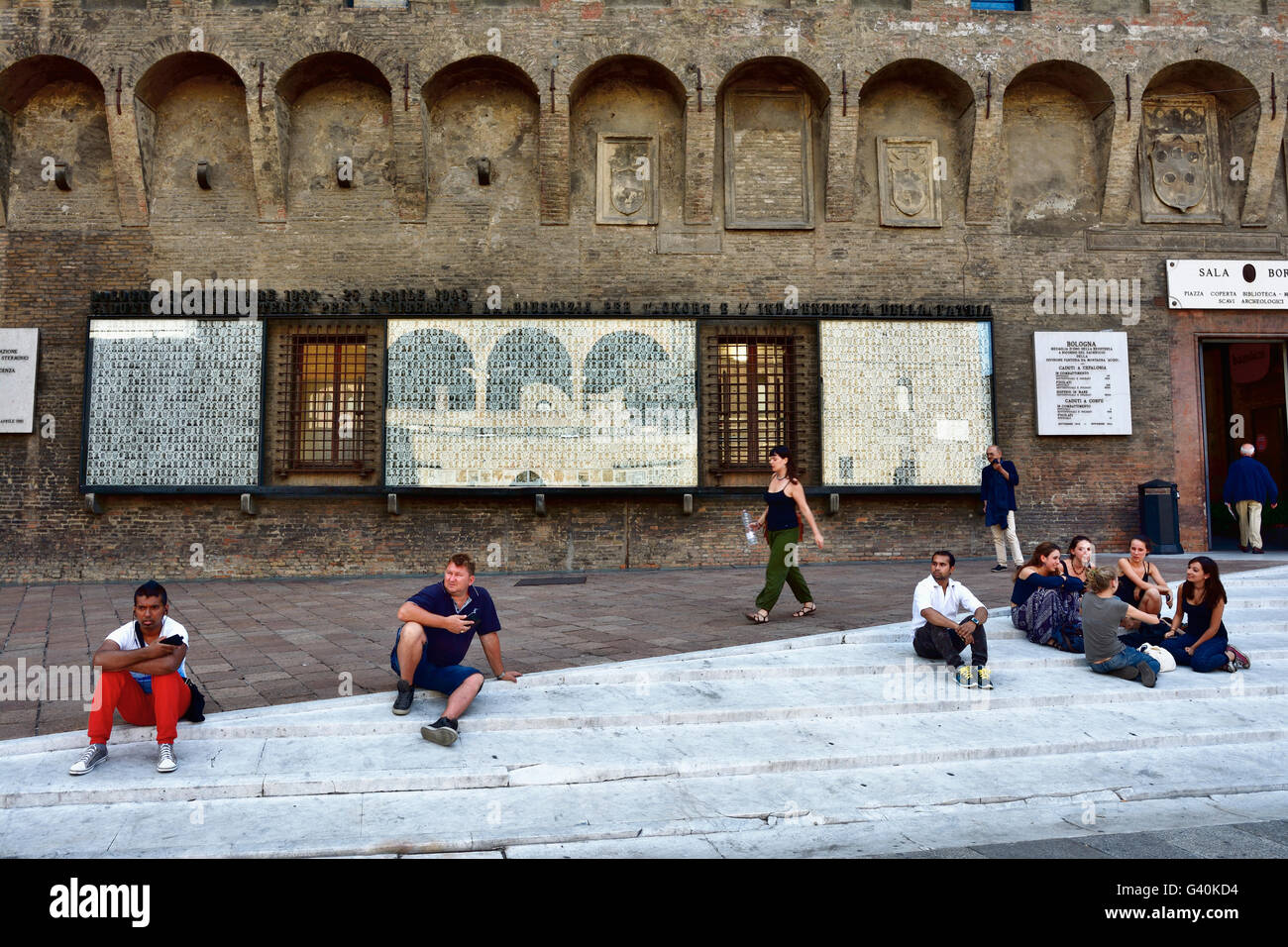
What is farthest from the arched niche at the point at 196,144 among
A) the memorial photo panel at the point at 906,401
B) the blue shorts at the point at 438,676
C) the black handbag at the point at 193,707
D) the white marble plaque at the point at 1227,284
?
the white marble plaque at the point at 1227,284

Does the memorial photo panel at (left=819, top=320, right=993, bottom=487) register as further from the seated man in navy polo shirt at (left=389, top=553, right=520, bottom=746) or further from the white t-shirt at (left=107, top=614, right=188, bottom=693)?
the white t-shirt at (left=107, top=614, right=188, bottom=693)

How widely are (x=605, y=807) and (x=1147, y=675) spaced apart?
173 inches

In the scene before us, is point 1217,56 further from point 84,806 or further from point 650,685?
point 84,806

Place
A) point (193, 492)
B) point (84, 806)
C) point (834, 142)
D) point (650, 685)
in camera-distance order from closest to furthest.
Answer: point (84, 806) → point (650, 685) → point (193, 492) → point (834, 142)

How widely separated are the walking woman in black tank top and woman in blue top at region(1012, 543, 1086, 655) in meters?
1.86

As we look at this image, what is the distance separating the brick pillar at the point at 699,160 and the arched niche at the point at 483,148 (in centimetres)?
254

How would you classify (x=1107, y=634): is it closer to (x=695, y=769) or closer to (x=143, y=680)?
(x=695, y=769)

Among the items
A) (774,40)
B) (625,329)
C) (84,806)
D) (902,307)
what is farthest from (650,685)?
(774,40)

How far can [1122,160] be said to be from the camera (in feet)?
45.3

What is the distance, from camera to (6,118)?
13445mm

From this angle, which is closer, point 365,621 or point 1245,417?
point 365,621

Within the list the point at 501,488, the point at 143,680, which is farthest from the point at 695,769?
the point at 501,488

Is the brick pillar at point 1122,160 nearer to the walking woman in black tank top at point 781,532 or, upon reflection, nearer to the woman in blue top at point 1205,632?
the woman in blue top at point 1205,632

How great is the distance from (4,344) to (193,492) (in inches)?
159
